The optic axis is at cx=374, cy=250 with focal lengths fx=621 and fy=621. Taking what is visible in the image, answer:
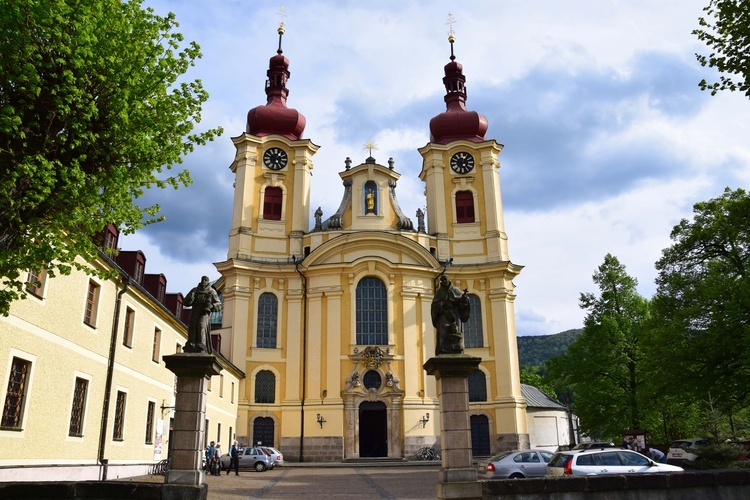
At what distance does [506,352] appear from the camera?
38.9 metres

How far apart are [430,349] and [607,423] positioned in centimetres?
1073

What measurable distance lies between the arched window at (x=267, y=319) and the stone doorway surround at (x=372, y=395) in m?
5.32

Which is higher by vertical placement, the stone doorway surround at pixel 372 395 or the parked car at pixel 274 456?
the stone doorway surround at pixel 372 395

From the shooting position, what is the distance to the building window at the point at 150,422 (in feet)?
73.9

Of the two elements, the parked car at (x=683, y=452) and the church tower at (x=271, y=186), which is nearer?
the parked car at (x=683, y=452)

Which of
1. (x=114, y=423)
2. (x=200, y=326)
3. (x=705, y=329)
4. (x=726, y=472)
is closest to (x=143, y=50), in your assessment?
(x=200, y=326)

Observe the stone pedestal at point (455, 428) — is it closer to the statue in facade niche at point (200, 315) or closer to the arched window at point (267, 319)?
the statue in facade niche at point (200, 315)

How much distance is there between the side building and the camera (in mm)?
14312

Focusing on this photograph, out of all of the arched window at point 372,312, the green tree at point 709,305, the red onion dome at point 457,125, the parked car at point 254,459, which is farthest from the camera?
the red onion dome at point 457,125

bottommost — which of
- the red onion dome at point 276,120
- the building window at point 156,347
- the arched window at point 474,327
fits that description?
the building window at point 156,347

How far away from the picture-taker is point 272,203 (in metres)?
41.9

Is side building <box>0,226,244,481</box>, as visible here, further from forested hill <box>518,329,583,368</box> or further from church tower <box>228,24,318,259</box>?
forested hill <box>518,329,583,368</box>

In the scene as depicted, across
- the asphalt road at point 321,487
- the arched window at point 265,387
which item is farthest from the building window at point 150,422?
the arched window at point 265,387

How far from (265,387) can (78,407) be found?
20.8m
